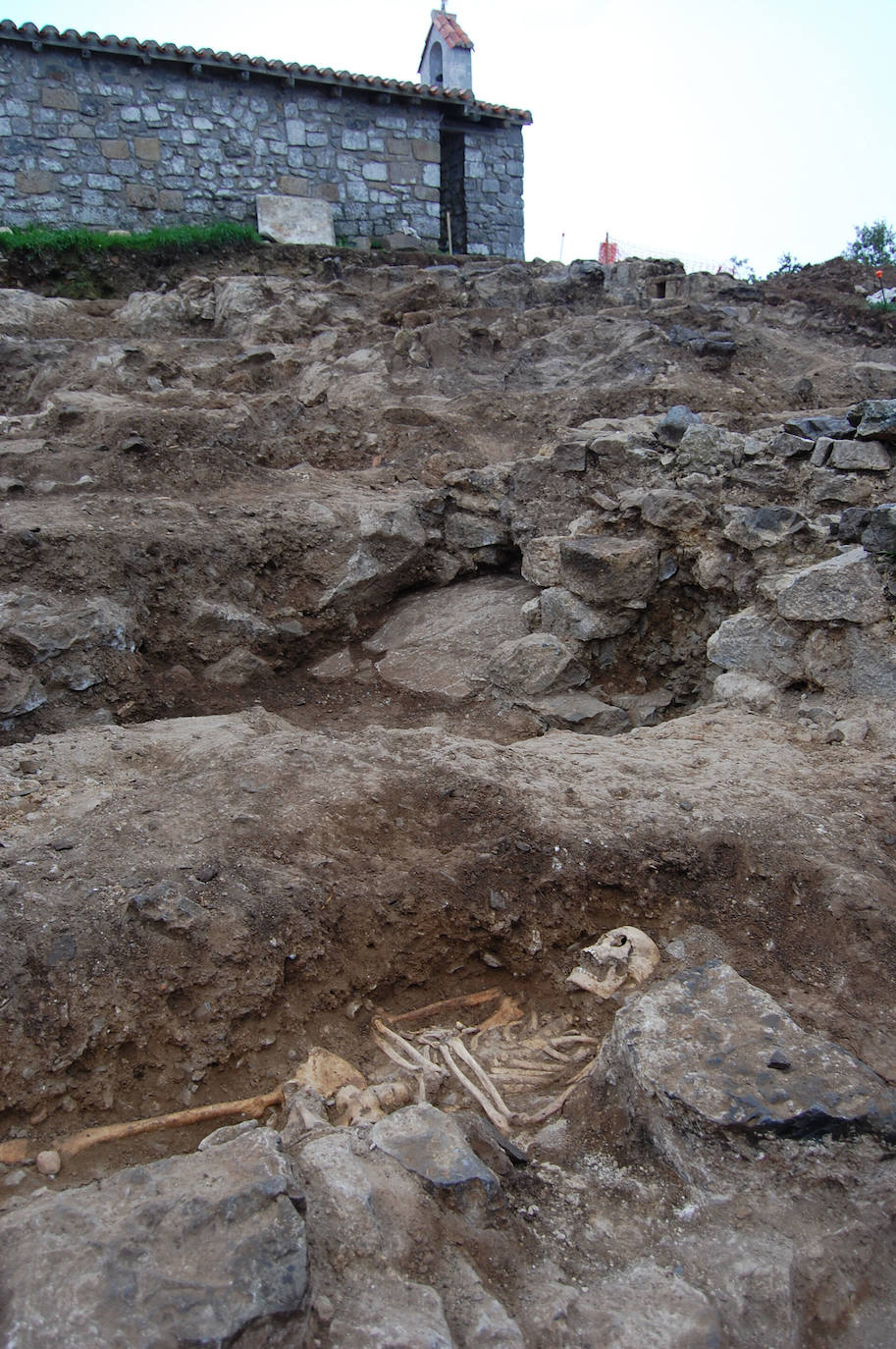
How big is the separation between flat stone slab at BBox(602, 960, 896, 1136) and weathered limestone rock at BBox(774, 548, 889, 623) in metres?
2.22

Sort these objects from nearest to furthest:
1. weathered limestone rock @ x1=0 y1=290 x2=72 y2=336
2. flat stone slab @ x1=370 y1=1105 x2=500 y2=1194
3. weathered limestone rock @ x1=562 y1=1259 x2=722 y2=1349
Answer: weathered limestone rock @ x1=562 y1=1259 x2=722 y2=1349, flat stone slab @ x1=370 y1=1105 x2=500 y2=1194, weathered limestone rock @ x1=0 y1=290 x2=72 y2=336

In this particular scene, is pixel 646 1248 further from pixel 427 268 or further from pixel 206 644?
pixel 427 268

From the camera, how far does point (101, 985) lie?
2455mm

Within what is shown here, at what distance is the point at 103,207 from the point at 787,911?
13.3 metres

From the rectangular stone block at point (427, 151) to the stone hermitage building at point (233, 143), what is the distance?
0.02 meters

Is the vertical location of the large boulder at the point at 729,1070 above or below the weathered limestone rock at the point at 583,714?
below

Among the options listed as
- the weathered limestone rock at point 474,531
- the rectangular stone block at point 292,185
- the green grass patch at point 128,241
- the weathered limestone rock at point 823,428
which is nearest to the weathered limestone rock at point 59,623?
the weathered limestone rock at point 474,531

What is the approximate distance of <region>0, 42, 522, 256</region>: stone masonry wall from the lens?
12016 mm

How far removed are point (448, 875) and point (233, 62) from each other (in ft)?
45.3

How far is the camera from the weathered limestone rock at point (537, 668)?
5.04 m

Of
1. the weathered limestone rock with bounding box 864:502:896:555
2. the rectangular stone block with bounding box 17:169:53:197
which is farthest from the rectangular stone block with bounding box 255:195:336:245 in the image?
the weathered limestone rock with bounding box 864:502:896:555

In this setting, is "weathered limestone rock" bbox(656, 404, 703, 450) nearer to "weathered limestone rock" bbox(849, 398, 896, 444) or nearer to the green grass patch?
"weathered limestone rock" bbox(849, 398, 896, 444)

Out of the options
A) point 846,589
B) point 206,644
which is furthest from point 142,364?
point 846,589

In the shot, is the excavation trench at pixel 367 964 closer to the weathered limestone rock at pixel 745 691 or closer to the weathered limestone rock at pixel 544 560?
the weathered limestone rock at pixel 745 691
